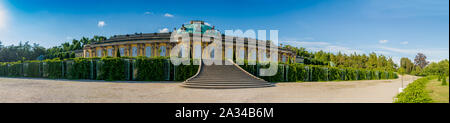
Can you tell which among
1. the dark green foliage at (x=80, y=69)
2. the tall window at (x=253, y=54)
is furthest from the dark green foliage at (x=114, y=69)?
the tall window at (x=253, y=54)

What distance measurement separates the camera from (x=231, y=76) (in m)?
19.4

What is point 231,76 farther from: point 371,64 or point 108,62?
point 371,64

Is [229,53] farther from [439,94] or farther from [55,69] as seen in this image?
[439,94]

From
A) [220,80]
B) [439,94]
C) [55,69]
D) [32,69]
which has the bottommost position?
[439,94]

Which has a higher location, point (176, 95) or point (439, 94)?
point (176, 95)

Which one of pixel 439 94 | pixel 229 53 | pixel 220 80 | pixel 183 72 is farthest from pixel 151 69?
pixel 229 53

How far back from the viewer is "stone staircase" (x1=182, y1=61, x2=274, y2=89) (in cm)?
1601

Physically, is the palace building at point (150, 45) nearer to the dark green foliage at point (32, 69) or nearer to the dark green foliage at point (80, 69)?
the dark green foliage at point (32, 69)

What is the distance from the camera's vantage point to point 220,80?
57.0ft

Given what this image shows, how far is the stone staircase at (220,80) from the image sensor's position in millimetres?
16008

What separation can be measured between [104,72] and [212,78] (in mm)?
11593

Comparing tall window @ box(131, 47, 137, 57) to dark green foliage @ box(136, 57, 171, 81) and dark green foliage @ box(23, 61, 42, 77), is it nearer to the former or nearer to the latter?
dark green foliage @ box(23, 61, 42, 77)

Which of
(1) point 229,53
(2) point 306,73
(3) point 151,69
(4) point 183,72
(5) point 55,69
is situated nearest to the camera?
(3) point 151,69

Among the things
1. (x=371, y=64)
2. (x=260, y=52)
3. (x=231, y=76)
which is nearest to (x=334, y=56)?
(x=371, y=64)
